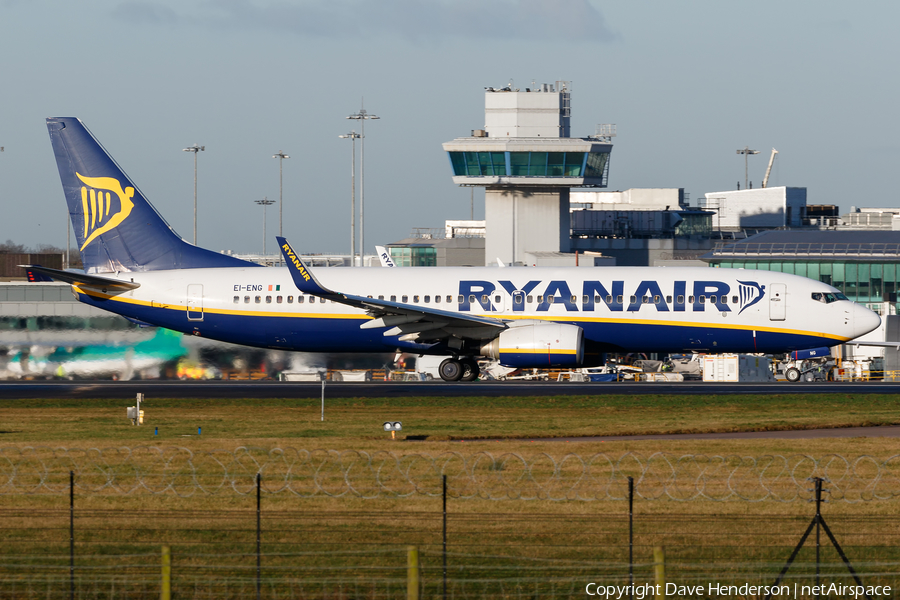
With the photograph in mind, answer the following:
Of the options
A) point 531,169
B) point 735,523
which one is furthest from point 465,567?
point 531,169

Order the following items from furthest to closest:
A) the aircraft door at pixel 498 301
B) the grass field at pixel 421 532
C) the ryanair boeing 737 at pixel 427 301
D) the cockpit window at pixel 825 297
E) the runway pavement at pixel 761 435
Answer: the aircraft door at pixel 498 301, the cockpit window at pixel 825 297, the ryanair boeing 737 at pixel 427 301, the runway pavement at pixel 761 435, the grass field at pixel 421 532

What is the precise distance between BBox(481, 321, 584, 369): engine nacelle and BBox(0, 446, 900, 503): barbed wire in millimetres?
16994

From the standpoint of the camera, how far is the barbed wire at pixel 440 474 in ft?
63.1

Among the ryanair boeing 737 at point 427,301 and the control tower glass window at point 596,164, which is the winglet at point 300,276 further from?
the control tower glass window at point 596,164

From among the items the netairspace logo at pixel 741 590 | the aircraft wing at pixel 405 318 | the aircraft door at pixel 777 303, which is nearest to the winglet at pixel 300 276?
the aircraft wing at pixel 405 318

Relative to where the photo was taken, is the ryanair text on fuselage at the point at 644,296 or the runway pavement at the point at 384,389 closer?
the runway pavement at the point at 384,389

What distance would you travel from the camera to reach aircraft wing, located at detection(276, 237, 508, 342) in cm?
3978

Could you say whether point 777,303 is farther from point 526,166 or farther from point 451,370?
point 526,166

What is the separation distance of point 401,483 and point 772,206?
12094 cm

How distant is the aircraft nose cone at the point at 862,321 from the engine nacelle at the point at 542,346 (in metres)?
10.0

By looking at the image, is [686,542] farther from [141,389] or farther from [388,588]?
[141,389]

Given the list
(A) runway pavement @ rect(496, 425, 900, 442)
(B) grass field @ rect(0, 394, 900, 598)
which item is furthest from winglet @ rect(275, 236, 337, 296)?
(A) runway pavement @ rect(496, 425, 900, 442)

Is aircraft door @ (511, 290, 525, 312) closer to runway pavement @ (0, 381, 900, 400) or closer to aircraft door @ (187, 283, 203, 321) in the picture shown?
runway pavement @ (0, 381, 900, 400)

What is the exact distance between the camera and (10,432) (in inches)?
1112
